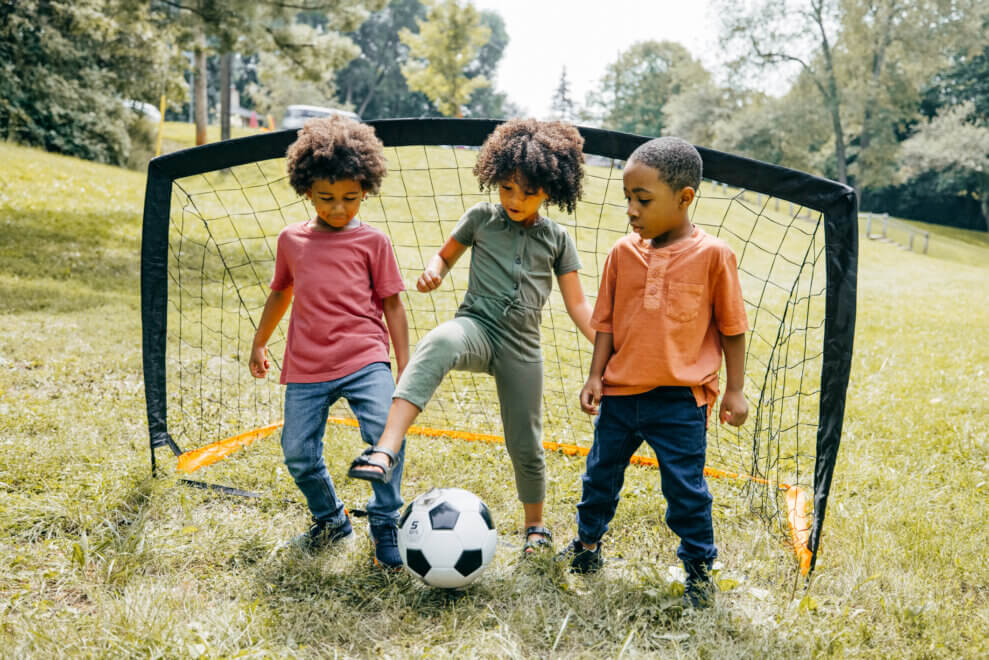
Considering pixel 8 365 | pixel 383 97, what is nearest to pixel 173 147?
pixel 8 365

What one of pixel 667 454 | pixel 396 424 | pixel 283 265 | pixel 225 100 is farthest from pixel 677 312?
pixel 225 100

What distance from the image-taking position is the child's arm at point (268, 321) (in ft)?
9.87

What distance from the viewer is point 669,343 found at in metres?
2.41

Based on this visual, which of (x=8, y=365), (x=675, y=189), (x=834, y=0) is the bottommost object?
(x=8, y=365)

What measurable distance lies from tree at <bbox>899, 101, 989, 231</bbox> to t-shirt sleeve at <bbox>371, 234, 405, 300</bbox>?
32.2 m

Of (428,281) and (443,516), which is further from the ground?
(428,281)

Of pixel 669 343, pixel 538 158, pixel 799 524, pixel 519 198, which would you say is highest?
pixel 538 158

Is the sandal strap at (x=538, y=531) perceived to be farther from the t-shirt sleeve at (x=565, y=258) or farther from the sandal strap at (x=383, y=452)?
the t-shirt sleeve at (x=565, y=258)

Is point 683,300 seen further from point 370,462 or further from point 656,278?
point 370,462

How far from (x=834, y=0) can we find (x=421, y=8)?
110ft

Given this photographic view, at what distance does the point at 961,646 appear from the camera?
233 cm

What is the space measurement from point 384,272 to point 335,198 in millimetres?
342

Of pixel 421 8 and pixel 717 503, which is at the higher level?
pixel 421 8

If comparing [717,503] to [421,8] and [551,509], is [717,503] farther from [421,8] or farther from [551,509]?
[421,8]
